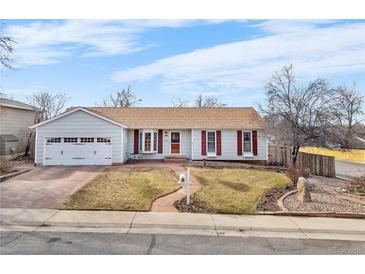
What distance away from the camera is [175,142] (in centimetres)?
1945

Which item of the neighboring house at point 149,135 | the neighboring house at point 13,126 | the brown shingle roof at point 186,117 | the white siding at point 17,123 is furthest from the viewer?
the white siding at point 17,123

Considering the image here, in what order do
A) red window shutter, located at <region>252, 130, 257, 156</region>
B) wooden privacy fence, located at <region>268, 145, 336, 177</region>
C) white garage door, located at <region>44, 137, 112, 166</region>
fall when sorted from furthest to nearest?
red window shutter, located at <region>252, 130, 257, 156</region> → white garage door, located at <region>44, 137, 112, 166</region> → wooden privacy fence, located at <region>268, 145, 336, 177</region>

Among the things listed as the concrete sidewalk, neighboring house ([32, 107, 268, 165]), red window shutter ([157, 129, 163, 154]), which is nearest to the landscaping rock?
the concrete sidewalk

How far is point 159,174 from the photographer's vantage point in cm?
1338

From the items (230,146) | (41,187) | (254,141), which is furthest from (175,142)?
(41,187)

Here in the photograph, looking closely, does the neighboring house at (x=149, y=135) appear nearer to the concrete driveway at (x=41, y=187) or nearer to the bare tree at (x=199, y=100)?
the concrete driveway at (x=41, y=187)

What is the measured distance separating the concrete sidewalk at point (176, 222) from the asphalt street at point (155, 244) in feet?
1.75

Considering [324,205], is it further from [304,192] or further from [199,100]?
[199,100]

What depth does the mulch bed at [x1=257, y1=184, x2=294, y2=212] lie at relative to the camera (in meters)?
8.35

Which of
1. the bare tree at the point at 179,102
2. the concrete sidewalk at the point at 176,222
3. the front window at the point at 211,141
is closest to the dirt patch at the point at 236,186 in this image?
the concrete sidewalk at the point at 176,222

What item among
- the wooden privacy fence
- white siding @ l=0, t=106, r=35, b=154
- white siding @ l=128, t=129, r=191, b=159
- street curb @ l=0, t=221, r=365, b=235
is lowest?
street curb @ l=0, t=221, r=365, b=235

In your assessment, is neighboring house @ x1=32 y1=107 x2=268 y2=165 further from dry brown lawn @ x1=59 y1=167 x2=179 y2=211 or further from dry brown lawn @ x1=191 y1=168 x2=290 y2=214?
dry brown lawn @ x1=191 y1=168 x2=290 y2=214

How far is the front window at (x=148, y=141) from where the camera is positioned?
19.3 metres

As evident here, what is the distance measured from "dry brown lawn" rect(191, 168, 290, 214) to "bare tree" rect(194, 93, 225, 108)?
29.8 metres
